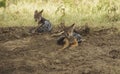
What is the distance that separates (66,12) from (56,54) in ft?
12.9

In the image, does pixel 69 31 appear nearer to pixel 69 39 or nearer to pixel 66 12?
pixel 69 39

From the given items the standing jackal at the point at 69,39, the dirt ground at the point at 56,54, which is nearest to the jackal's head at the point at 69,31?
the standing jackal at the point at 69,39

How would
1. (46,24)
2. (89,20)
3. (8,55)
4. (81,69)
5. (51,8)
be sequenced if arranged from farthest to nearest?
(51,8)
(89,20)
(46,24)
(8,55)
(81,69)

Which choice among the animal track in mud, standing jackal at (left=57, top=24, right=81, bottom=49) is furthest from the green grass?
the animal track in mud

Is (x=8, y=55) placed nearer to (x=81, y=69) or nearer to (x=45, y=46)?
(x=45, y=46)

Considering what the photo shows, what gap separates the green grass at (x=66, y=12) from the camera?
9727 millimetres

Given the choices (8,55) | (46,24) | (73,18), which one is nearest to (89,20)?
(73,18)

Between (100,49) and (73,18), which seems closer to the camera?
(100,49)

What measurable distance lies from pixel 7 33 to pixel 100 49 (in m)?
2.32

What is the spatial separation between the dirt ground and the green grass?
4.16ft

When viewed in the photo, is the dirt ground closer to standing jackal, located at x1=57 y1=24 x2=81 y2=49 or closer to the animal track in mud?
the animal track in mud

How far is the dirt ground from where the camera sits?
6.15m

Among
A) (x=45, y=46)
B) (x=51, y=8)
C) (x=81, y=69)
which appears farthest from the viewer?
(x=51, y=8)

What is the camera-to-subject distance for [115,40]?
305 inches
